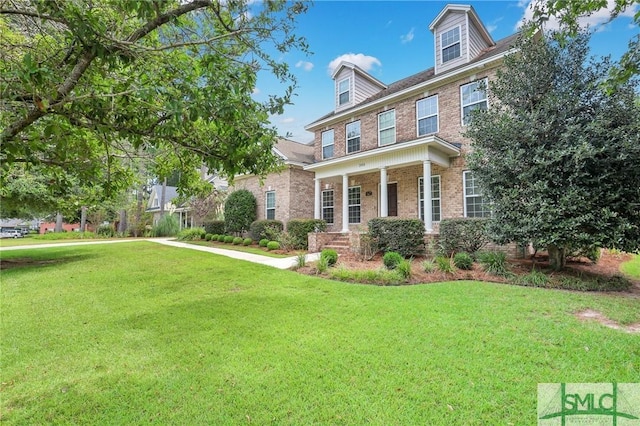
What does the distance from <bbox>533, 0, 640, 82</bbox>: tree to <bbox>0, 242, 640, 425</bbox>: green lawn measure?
337cm

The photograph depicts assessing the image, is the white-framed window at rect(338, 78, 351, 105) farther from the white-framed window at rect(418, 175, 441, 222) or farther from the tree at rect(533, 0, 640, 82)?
the tree at rect(533, 0, 640, 82)

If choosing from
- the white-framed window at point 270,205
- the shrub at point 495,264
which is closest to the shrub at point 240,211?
the white-framed window at point 270,205

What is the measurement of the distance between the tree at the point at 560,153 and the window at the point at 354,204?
765 cm

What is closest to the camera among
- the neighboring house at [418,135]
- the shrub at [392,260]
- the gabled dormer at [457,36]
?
the shrub at [392,260]

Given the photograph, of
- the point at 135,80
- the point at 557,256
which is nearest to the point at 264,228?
the point at 557,256

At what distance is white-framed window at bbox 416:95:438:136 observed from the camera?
1290cm

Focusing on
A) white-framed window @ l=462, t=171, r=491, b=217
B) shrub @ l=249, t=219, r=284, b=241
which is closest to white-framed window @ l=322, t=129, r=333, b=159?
shrub @ l=249, t=219, r=284, b=241

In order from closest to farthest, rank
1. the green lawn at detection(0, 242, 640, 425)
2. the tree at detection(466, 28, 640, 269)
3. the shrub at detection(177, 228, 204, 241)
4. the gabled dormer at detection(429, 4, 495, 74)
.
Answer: the green lawn at detection(0, 242, 640, 425)
the tree at detection(466, 28, 640, 269)
the gabled dormer at detection(429, 4, 495, 74)
the shrub at detection(177, 228, 204, 241)

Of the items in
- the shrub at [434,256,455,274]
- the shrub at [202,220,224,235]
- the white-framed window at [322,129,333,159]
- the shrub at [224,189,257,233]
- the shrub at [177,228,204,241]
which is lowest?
the shrub at [434,256,455,274]

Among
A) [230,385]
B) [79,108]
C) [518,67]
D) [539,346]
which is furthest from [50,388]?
[518,67]

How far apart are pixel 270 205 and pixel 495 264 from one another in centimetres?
1294

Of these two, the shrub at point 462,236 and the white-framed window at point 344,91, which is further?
the white-framed window at point 344,91

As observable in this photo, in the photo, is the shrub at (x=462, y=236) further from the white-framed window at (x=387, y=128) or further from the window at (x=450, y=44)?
the window at (x=450, y=44)

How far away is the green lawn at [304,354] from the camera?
106 inches
